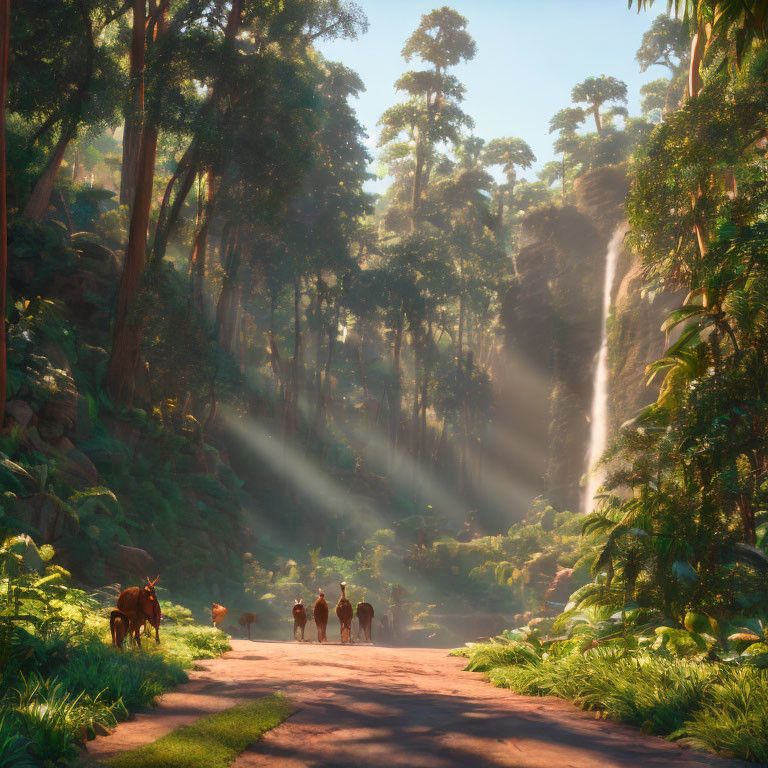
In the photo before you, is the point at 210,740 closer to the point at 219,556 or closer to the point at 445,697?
the point at 445,697

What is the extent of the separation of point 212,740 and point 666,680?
4011 millimetres

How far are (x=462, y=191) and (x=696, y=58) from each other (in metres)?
39.1

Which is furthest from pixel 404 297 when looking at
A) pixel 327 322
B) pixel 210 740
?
pixel 210 740

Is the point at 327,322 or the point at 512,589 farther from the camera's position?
the point at 327,322

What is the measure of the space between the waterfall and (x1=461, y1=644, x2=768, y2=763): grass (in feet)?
93.6

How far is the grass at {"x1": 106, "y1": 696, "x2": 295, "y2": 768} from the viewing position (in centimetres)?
449

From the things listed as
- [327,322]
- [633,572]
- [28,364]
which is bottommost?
[633,572]

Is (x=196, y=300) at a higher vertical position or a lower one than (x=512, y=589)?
higher

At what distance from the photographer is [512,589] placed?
2939 cm

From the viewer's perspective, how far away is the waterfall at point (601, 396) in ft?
122

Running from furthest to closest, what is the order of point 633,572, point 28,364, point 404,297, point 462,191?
point 462,191 → point 404,297 → point 28,364 → point 633,572

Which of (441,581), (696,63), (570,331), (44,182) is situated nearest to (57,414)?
(44,182)

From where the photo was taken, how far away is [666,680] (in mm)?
6309

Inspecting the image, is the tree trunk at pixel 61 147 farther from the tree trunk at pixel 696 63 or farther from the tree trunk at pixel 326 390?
the tree trunk at pixel 326 390
